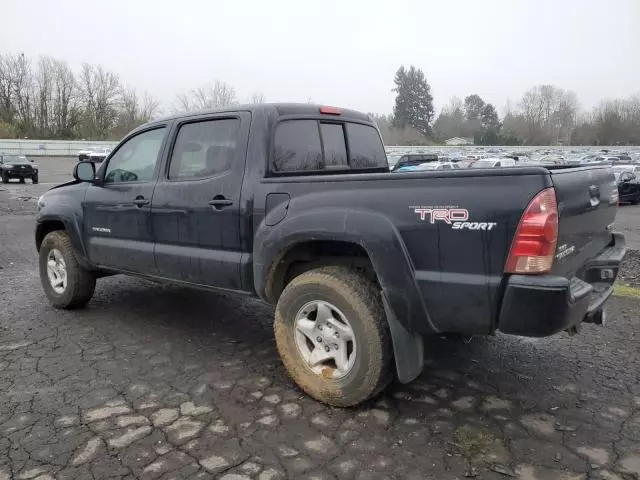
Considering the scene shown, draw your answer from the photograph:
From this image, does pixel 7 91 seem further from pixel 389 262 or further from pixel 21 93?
pixel 389 262

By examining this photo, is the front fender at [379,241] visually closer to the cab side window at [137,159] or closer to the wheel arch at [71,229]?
the cab side window at [137,159]

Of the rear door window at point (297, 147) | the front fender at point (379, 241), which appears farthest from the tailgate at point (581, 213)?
the rear door window at point (297, 147)

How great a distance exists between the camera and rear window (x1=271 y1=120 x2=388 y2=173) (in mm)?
3809

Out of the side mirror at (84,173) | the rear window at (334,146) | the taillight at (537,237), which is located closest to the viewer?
the taillight at (537,237)

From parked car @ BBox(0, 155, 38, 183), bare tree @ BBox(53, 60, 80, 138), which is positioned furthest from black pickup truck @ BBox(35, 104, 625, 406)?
bare tree @ BBox(53, 60, 80, 138)

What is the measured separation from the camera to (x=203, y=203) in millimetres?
3889

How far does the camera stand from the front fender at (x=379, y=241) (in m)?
2.88

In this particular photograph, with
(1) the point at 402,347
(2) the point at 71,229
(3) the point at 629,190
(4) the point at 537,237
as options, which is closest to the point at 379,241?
(1) the point at 402,347

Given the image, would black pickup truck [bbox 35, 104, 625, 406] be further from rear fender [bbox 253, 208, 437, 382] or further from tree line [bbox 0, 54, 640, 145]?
tree line [bbox 0, 54, 640, 145]

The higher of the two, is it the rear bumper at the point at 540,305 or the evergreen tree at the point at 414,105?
the evergreen tree at the point at 414,105

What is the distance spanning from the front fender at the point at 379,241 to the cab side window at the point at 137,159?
1768 millimetres

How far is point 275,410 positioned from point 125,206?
233 centimetres

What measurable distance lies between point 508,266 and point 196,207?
7.54 feet

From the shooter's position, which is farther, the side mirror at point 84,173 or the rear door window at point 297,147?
the side mirror at point 84,173
